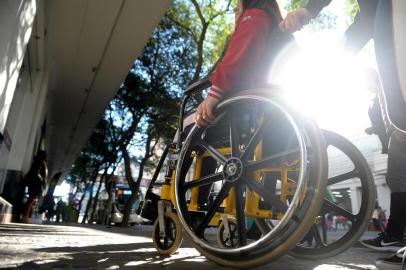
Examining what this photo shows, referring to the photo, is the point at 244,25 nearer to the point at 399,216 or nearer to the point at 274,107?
the point at 274,107

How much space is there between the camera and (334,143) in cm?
216

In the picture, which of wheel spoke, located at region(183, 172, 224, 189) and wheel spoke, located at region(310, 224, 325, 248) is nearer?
wheel spoke, located at region(183, 172, 224, 189)

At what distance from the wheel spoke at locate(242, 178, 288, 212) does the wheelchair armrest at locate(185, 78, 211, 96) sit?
0.77m

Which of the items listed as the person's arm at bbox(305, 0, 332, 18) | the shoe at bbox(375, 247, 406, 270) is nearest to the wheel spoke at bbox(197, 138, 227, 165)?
the shoe at bbox(375, 247, 406, 270)

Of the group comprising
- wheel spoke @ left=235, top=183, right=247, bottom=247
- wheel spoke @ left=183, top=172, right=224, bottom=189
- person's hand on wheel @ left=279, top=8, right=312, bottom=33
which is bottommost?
wheel spoke @ left=235, top=183, right=247, bottom=247

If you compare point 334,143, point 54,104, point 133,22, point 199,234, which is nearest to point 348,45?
point 334,143

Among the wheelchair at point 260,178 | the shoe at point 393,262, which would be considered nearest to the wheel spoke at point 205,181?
the wheelchair at point 260,178

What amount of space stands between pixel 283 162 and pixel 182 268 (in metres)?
0.77

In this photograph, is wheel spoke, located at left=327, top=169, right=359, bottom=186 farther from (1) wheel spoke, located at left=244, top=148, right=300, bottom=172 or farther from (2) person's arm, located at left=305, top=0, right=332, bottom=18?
(2) person's arm, located at left=305, top=0, right=332, bottom=18

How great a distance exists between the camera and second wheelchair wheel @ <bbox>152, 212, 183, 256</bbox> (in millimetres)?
2566

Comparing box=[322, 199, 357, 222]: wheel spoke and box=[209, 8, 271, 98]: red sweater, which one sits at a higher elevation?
box=[209, 8, 271, 98]: red sweater

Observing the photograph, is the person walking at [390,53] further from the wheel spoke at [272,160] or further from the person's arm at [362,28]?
the wheel spoke at [272,160]

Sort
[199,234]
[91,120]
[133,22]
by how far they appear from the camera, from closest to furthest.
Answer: [199,234] → [133,22] → [91,120]

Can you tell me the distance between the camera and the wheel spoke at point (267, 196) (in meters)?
1.58
